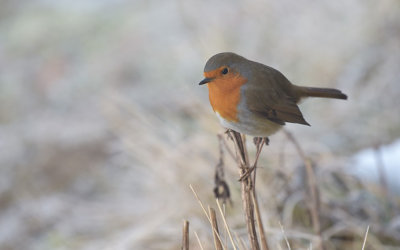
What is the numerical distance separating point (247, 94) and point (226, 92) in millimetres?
64

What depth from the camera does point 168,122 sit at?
13.7 ft

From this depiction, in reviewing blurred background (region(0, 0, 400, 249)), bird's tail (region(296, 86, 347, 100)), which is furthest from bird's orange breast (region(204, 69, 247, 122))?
blurred background (region(0, 0, 400, 249))

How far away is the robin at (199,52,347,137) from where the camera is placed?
56.7 inches

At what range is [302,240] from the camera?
2395 mm

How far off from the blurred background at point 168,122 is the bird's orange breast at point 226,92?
793 millimetres

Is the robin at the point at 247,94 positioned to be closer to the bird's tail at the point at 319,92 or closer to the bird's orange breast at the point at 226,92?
the bird's orange breast at the point at 226,92

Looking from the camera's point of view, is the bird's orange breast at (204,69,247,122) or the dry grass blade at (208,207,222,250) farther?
the bird's orange breast at (204,69,247,122)

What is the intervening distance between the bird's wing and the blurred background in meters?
0.68

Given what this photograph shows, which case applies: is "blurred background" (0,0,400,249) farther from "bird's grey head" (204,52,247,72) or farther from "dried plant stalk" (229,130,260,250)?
"bird's grey head" (204,52,247,72)

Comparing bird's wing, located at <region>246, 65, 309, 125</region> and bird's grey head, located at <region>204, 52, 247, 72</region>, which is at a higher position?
bird's grey head, located at <region>204, 52, 247, 72</region>

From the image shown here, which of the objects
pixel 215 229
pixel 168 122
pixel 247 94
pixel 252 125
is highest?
pixel 168 122

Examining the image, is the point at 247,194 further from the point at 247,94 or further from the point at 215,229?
the point at 247,94

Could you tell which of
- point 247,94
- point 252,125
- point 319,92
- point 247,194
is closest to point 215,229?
point 247,194

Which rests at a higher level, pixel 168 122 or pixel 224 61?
pixel 168 122
